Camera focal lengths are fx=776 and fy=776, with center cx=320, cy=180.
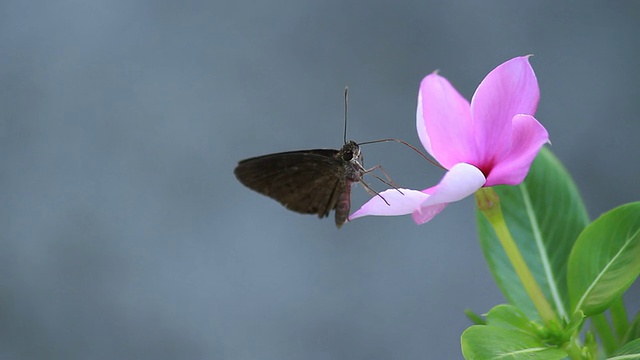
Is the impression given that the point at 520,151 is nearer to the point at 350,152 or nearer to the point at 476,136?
the point at 476,136

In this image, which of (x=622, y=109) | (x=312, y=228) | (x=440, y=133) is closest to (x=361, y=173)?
(x=440, y=133)

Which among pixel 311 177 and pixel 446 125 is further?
pixel 311 177

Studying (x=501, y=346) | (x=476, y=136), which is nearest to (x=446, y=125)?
(x=476, y=136)

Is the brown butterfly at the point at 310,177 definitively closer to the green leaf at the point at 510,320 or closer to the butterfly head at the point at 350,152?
the butterfly head at the point at 350,152

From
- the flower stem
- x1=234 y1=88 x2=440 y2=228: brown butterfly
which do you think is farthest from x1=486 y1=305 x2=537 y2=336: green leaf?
x1=234 y1=88 x2=440 y2=228: brown butterfly

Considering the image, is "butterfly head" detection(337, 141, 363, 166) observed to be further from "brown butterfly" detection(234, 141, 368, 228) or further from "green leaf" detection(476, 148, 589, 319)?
"green leaf" detection(476, 148, 589, 319)

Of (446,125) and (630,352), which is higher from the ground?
(446,125)

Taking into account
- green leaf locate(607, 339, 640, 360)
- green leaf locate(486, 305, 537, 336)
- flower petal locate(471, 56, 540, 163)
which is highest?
flower petal locate(471, 56, 540, 163)
